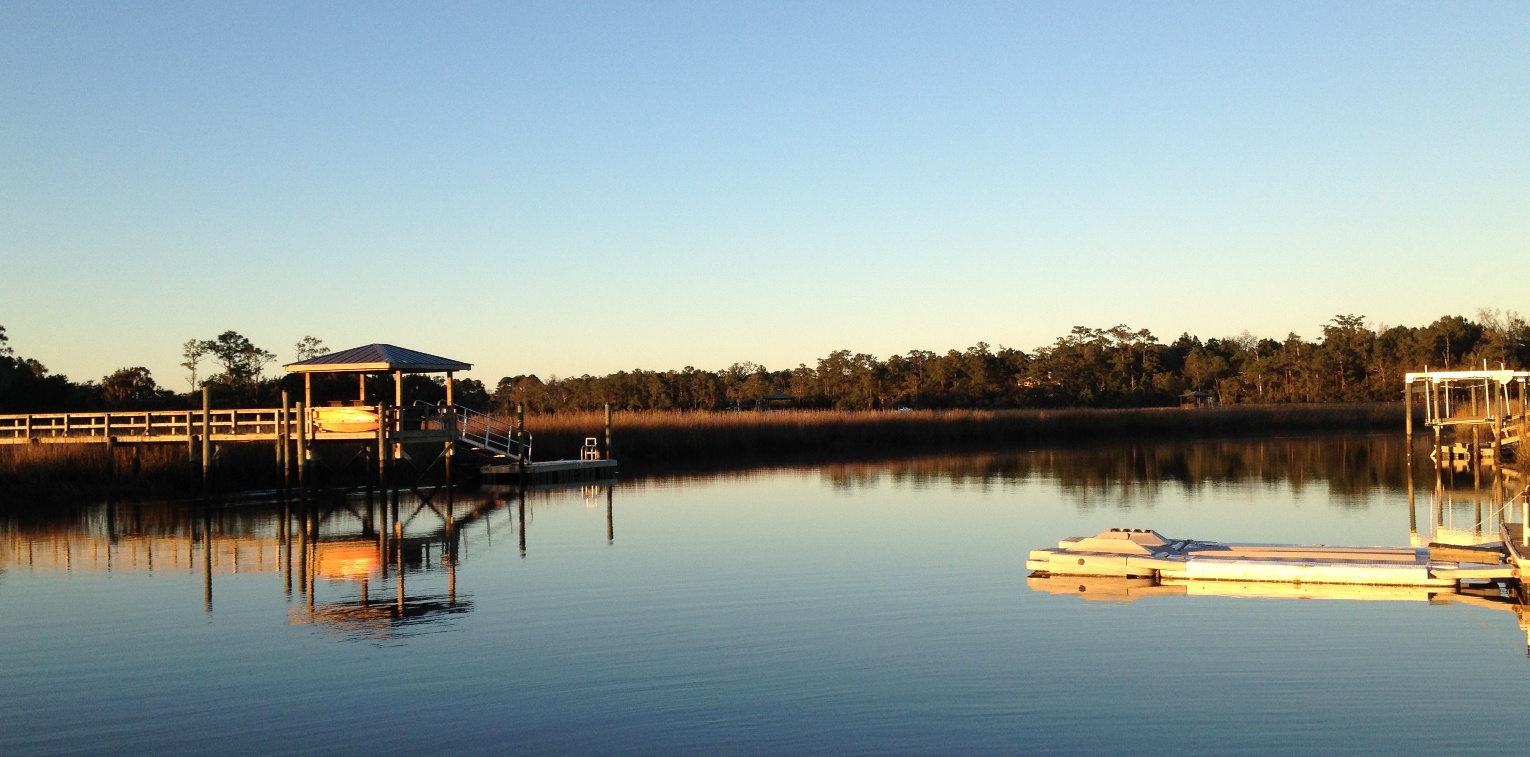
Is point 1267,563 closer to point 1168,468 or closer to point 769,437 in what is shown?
point 1168,468

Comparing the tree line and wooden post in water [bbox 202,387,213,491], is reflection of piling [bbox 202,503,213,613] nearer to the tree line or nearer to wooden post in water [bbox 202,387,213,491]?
wooden post in water [bbox 202,387,213,491]

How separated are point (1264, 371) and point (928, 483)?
7498 cm

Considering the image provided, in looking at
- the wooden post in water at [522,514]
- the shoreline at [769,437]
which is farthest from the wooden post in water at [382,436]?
the shoreline at [769,437]

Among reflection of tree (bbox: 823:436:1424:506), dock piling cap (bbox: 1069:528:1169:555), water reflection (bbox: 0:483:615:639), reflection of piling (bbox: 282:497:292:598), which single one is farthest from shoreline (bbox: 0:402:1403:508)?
dock piling cap (bbox: 1069:528:1169:555)

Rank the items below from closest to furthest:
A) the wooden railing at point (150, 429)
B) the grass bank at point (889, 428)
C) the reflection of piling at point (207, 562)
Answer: the reflection of piling at point (207, 562), the wooden railing at point (150, 429), the grass bank at point (889, 428)

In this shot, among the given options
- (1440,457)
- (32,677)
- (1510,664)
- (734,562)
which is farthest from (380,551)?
(1440,457)

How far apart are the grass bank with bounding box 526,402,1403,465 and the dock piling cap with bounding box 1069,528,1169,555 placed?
2846 centimetres

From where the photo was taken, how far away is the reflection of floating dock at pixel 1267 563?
15.4 m

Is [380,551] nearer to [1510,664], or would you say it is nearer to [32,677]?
[32,677]

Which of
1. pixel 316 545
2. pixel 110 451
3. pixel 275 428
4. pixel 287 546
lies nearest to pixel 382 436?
pixel 275 428

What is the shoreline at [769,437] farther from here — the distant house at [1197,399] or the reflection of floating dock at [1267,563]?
the distant house at [1197,399]

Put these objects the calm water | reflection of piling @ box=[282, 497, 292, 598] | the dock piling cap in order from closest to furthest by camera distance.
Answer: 1. the calm water
2. the dock piling cap
3. reflection of piling @ box=[282, 497, 292, 598]

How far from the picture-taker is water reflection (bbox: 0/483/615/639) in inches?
619

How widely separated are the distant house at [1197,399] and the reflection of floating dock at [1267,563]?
83.4 m
